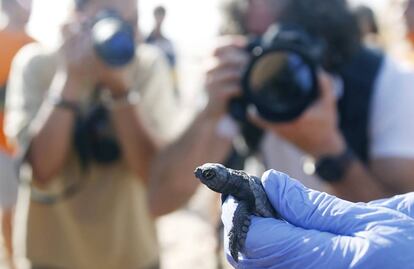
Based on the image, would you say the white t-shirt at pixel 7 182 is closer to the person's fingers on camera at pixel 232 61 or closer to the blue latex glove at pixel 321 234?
the person's fingers on camera at pixel 232 61

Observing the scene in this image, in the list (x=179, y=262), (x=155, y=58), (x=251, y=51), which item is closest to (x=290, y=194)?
(x=251, y=51)

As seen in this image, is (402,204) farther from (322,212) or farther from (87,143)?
(87,143)

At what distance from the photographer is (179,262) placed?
3.88 m

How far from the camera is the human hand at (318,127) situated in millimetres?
1518

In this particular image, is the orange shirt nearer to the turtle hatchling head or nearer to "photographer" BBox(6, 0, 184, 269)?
"photographer" BBox(6, 0, 184, 269)

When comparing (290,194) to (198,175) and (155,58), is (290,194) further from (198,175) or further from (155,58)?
(155,58)

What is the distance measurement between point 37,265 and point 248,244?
1265 millimetres

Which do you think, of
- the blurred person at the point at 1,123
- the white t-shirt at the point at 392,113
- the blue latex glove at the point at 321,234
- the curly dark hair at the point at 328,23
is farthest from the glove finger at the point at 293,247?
the blurred person at the point at 1,123

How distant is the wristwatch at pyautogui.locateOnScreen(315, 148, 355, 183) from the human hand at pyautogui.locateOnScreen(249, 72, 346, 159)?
0.04ft

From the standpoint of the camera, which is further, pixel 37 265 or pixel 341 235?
pixel 37 265

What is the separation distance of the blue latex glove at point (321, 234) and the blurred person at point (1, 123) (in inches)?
94.0

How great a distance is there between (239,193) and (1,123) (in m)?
2.44

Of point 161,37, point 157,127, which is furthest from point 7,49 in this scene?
point 161,37

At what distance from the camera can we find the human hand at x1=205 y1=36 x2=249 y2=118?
1.63 m
